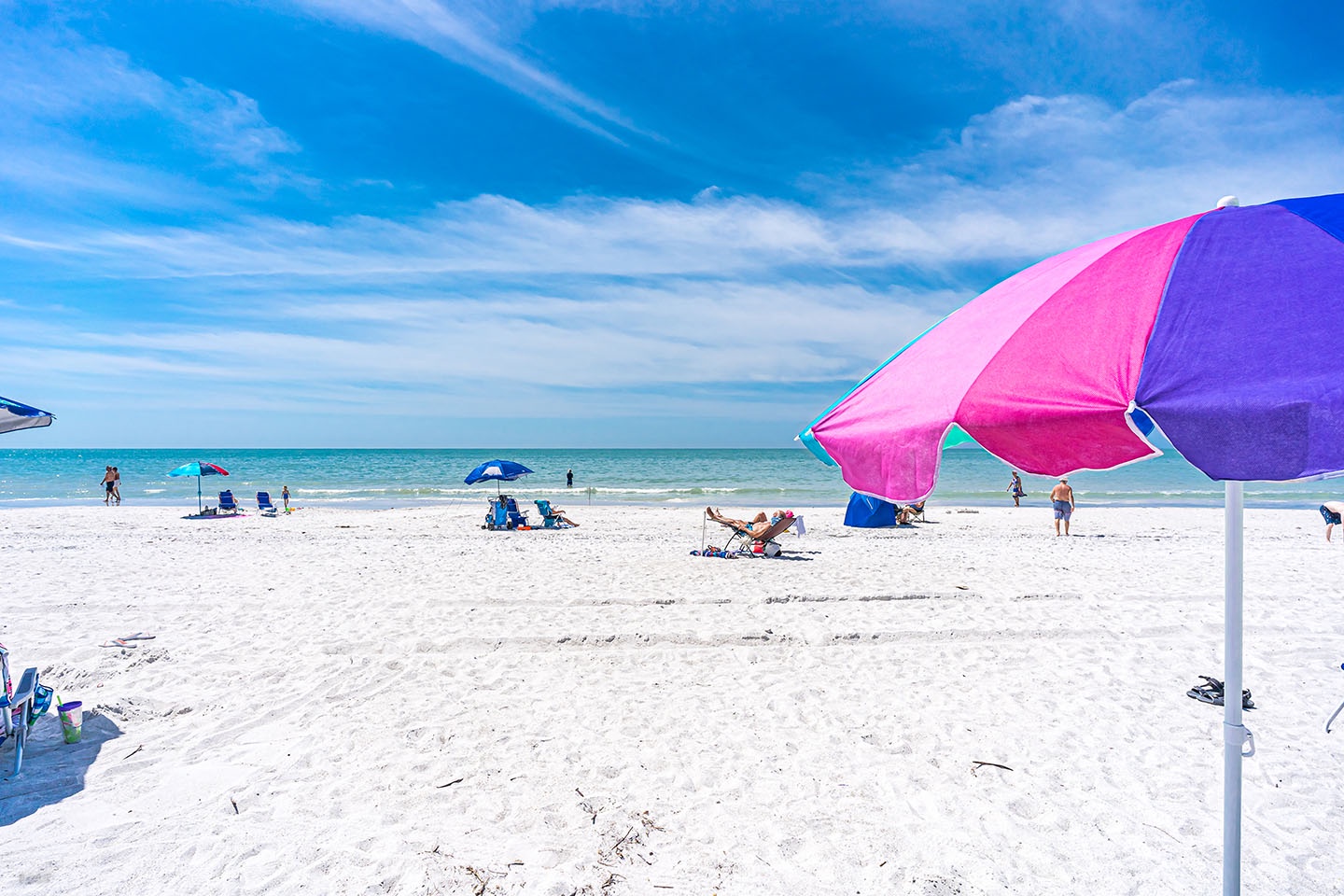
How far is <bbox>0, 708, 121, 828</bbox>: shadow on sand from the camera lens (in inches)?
159

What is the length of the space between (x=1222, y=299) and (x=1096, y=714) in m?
4.61

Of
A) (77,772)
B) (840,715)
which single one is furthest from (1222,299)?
(77,772)

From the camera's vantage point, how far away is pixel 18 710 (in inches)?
177

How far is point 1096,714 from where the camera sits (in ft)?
17.1

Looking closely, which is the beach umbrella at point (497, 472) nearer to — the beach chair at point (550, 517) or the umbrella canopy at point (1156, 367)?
the beach chair at point (550, 517)

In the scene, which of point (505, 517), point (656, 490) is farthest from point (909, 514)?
point (656, 490)

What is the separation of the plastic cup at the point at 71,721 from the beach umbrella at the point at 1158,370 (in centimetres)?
553

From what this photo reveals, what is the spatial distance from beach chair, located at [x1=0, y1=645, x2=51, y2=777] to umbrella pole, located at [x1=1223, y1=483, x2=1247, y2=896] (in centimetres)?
632

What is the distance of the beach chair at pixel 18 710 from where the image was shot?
4.44 m

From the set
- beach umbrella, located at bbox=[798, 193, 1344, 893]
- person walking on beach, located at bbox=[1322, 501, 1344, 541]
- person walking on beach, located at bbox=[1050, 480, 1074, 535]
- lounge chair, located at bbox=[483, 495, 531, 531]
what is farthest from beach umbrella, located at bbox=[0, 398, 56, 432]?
person walking on beach, located at bbox=[1322, 501, 1344, 541]

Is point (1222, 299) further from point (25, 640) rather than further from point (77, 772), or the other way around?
point (25, 640)

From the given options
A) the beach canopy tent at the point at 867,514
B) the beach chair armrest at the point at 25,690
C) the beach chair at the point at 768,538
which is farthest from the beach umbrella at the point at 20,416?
the beach canopy tent at the point at 867,514

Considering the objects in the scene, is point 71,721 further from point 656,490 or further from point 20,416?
point 656,490

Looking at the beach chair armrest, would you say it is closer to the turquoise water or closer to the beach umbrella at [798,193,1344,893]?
the beach umbrella at [798,193,1344,893]
